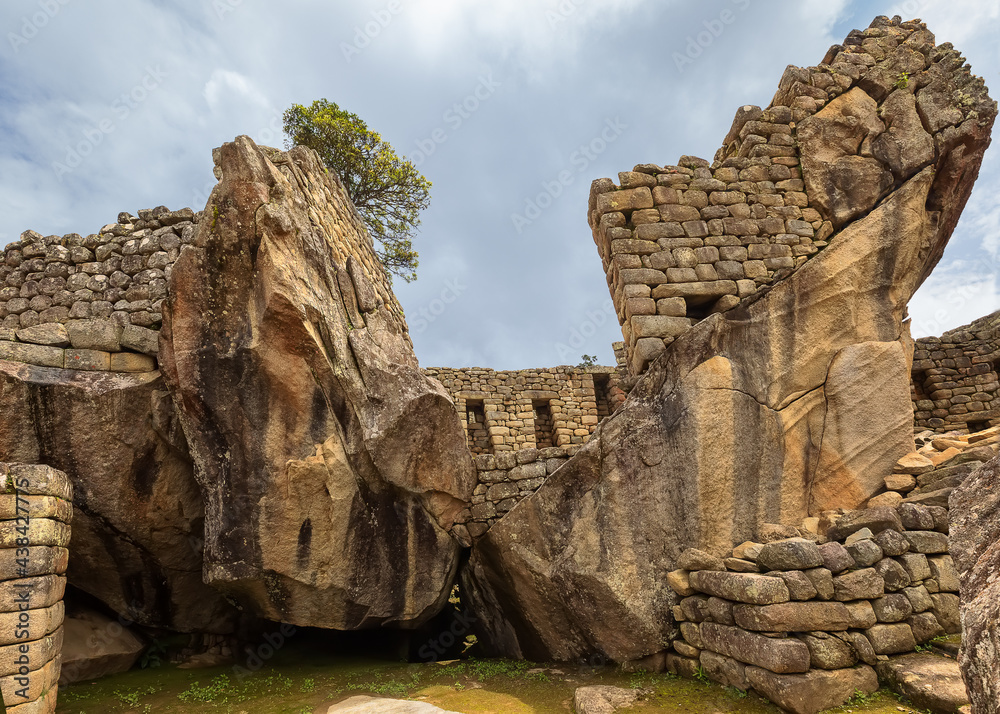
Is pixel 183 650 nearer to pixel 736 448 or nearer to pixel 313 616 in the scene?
pixel 313 616

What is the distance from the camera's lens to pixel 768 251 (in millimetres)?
6754

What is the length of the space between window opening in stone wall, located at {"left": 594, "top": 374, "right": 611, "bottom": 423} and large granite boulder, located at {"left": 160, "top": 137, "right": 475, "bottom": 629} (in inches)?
347

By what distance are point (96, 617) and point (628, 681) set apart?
20.7 ft

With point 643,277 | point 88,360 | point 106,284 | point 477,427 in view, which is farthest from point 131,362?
point 477,427

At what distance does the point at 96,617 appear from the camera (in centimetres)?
664

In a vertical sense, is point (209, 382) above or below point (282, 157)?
below

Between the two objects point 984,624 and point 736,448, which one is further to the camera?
point 736,448

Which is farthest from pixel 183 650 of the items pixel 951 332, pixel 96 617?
pixel 951 332

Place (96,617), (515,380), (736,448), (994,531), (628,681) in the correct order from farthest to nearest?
(515,380), (96,617), (736,448), (628,681), (994,531)

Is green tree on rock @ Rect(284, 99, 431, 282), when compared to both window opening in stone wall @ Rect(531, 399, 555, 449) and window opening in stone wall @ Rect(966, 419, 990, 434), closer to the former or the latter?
window opening in stone wall @ Rect(531, 399, 555, 449)

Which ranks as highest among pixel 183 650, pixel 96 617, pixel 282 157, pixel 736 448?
pixel 282 157

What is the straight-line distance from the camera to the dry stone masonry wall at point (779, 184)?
665 cm

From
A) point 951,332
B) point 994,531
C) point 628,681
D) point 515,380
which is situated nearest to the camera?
point 994,531

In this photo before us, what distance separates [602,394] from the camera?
14953mm
